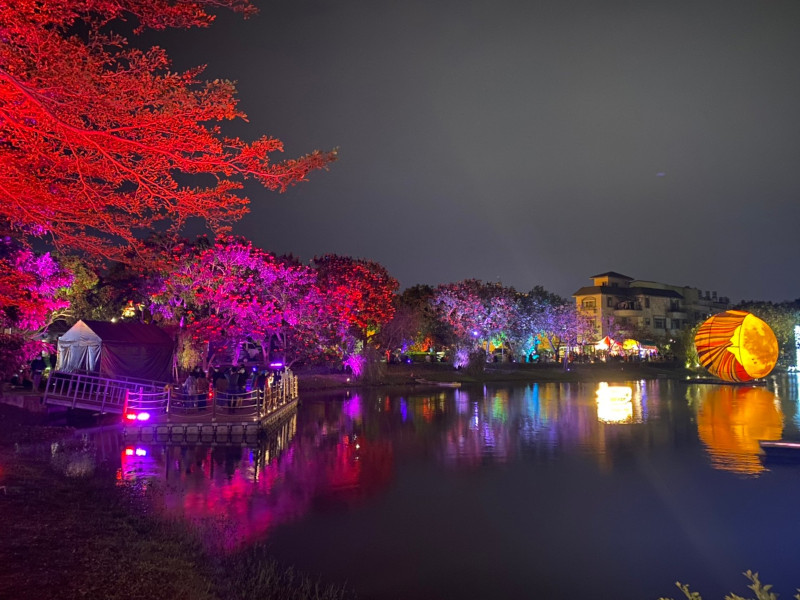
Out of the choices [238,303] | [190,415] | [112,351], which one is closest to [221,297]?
[238,303]

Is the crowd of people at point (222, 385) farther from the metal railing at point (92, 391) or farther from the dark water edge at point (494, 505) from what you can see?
the dark water edge at point (494, 505)

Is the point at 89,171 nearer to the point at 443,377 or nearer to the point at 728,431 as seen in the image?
the point at 728,431

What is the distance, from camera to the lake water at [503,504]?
9.65 metres

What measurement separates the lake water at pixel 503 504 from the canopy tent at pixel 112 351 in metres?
8.16

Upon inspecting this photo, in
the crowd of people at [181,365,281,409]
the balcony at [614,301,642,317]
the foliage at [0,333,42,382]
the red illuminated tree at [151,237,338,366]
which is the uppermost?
the balcony at [614,301,642,317]

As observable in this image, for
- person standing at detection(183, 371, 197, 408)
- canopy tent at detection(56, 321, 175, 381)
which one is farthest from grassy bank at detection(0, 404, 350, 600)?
canopy tent at detection(56, 321, 175, 381)

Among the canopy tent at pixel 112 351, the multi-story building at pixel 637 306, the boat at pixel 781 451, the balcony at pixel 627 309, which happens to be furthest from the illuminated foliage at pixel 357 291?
the balcony at pixel 627 309

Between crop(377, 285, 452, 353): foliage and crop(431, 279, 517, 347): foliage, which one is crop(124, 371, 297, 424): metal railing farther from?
crop(431, 279, 517, 347): foliage

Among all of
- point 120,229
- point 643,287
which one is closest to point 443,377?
point 120,229

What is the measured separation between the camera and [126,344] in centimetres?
2841

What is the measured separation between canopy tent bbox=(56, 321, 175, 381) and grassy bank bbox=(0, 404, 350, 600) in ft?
50.1

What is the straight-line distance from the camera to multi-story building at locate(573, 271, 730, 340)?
94.6m

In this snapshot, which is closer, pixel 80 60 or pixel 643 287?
pixel 80 60

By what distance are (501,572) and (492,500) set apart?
400 centimetres
